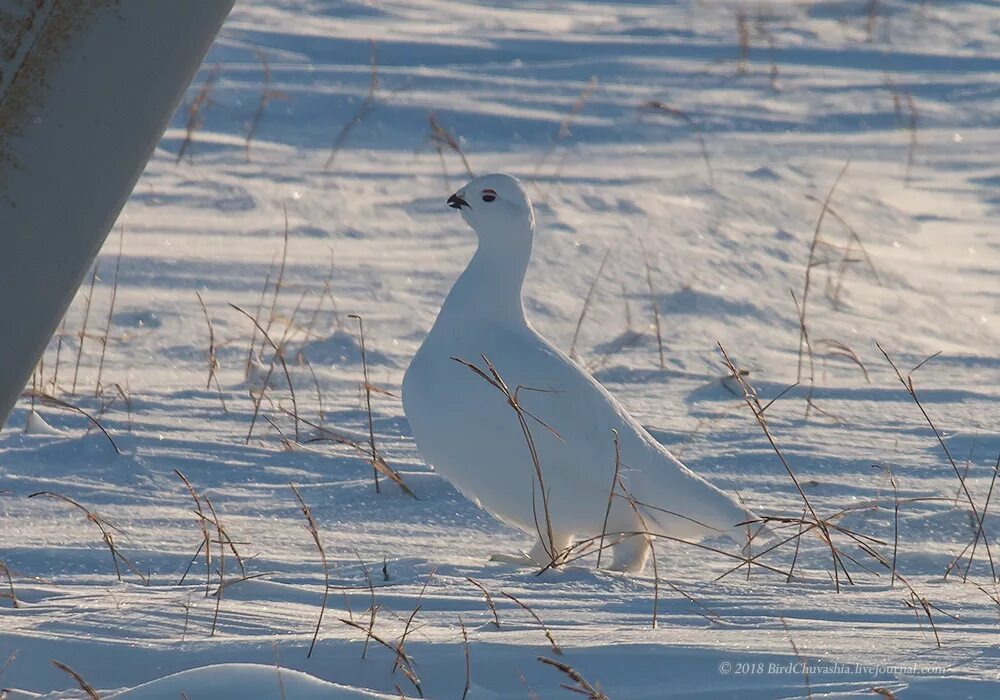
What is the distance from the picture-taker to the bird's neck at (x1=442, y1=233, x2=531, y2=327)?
365cm

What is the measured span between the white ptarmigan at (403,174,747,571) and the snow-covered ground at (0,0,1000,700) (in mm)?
139

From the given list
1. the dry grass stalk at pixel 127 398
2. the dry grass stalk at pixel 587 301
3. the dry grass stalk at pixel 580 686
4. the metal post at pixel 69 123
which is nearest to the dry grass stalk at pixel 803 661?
the dry grass stalk at pixel 580 686

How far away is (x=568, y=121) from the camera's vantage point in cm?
848

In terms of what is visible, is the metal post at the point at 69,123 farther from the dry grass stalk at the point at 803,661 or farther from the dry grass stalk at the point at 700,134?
the dry grass stalk at the point at 700,134

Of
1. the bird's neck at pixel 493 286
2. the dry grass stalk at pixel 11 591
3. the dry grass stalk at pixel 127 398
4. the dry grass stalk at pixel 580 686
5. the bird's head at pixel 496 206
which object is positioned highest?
the bird's head at pixel 496 206

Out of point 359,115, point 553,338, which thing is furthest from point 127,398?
point 359,115

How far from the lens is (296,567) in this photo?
9.64 ft

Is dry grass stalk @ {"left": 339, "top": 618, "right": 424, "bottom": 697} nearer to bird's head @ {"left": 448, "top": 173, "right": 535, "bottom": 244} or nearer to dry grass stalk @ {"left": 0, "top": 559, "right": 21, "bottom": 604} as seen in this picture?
dry grass stalk @ {"left": 0, "top": 559, "right": 21, "bottom": 604}

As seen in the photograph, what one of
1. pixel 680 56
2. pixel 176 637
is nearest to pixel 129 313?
pixel 176 637

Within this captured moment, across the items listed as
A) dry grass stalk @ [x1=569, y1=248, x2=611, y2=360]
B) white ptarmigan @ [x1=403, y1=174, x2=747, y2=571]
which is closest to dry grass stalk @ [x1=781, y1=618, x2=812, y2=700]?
white ptarmigan @ [x1=403, y1=174, x2=747, y2=571]

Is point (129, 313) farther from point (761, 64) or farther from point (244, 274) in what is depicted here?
point (761, 64)

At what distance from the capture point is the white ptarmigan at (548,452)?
10.8ft

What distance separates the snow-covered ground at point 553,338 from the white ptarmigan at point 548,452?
0.14 m

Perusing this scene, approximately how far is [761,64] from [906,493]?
633 cm
